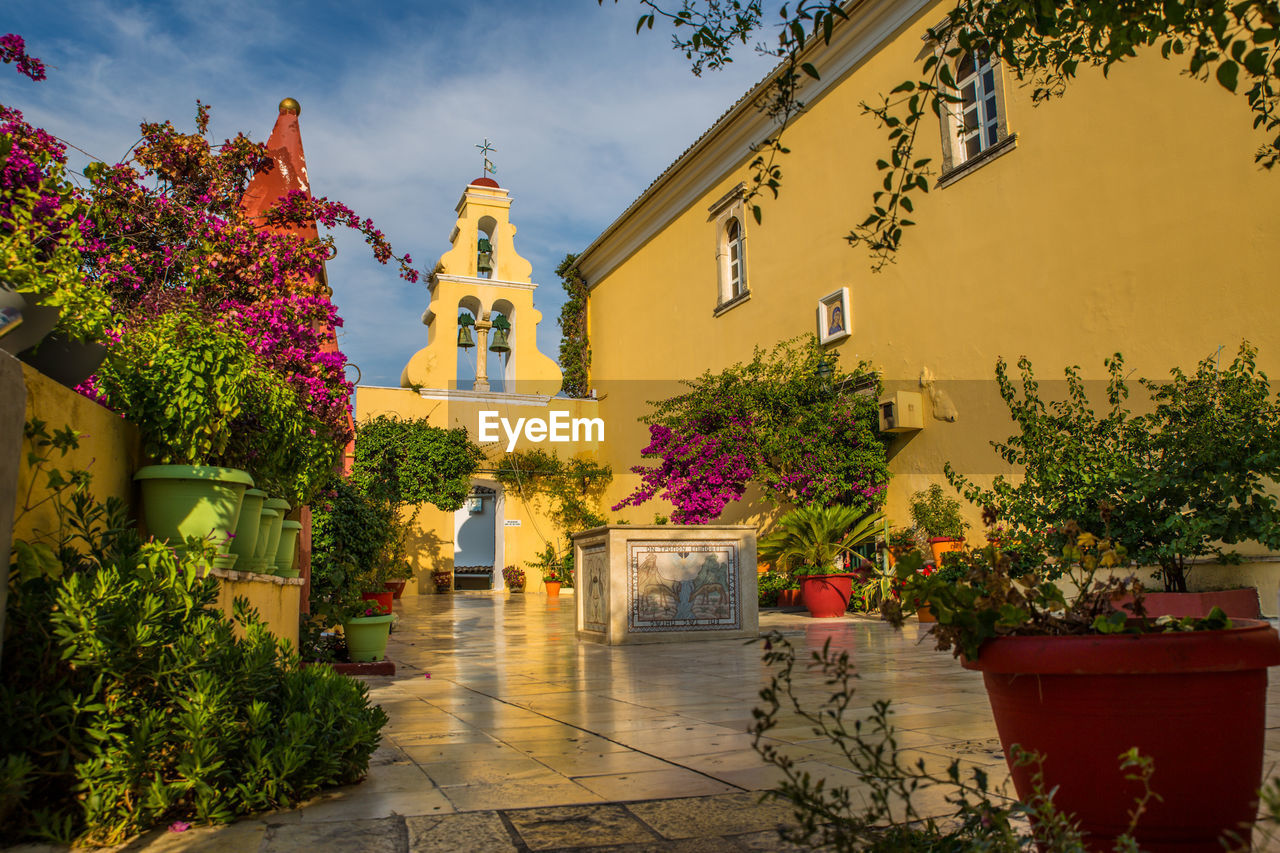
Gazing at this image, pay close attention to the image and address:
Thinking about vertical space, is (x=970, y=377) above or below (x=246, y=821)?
above

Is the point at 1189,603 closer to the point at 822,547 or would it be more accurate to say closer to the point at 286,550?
the point at 822,547

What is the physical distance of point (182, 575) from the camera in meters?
2.47

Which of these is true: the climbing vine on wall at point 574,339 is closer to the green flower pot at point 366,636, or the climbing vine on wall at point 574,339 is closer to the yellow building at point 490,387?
the yellow building at point 490,387

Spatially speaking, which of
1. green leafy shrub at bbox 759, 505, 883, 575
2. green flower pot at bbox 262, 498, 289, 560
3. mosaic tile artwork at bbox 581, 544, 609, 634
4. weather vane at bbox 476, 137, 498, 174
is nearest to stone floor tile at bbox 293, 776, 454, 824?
green flower pot at bbox 262, 498, 289, 560

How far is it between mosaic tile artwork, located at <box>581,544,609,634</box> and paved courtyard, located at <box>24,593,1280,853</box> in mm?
1350

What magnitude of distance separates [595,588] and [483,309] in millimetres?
12667

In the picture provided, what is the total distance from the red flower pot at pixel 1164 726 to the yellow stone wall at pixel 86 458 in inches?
91.5

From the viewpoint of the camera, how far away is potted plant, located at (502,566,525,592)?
64.7 feet

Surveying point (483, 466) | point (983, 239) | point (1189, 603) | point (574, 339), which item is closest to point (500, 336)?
point (574, 339)

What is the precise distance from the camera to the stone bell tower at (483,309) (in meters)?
19.9

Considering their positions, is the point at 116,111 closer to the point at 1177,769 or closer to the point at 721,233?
the point at 1177,769

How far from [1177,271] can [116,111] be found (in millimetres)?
8380

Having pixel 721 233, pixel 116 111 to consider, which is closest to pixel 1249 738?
pixel 116 111

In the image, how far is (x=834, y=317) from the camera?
12.7 meters
